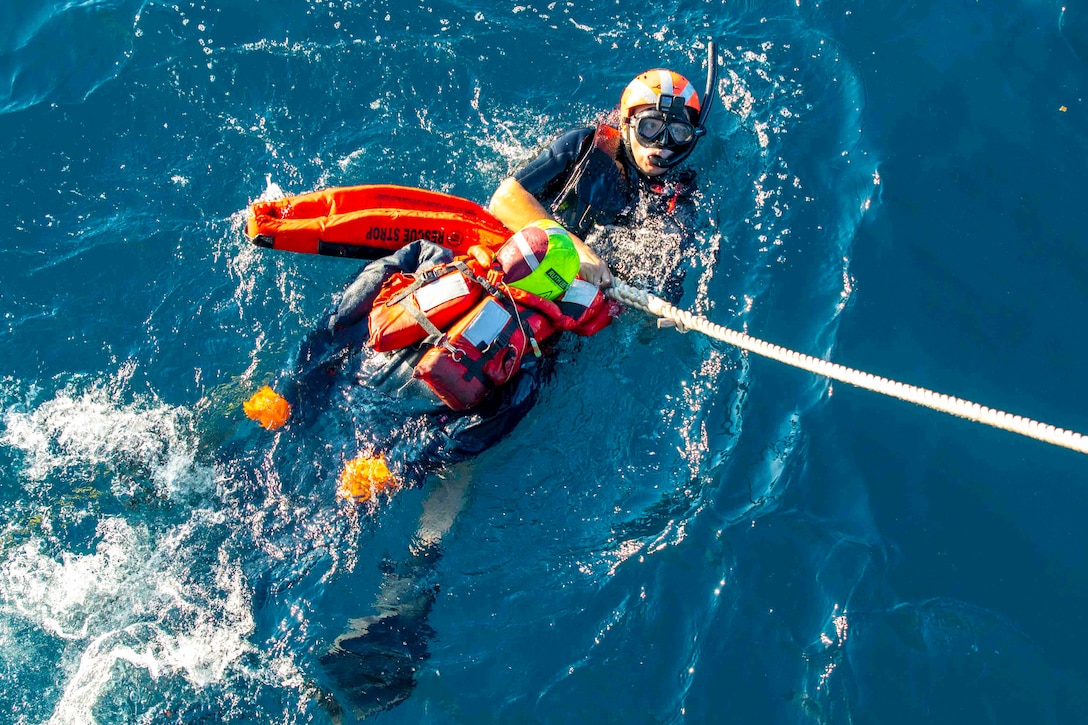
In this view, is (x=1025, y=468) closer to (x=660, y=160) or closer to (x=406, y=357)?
(x=660, y=160)

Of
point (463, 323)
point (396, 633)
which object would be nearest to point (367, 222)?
point (463, 323)

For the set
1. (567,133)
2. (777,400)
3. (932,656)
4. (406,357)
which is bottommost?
(932,656)

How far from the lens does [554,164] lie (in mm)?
7609

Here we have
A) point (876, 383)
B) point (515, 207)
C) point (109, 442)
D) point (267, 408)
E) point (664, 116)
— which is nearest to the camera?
point (876, 383)

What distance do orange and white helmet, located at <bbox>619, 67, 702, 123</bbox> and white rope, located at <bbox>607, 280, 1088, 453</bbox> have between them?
1871 mm

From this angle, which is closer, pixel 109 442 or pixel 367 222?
pixel 109 442

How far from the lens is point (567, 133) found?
7727 millimetres

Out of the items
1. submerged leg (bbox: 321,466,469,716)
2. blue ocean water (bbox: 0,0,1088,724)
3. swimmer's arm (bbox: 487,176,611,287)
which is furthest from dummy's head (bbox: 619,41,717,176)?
submerged leg (bbox: 321,466,469,716)

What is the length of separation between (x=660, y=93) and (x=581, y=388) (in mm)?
2629

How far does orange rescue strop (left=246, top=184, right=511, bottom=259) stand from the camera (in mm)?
6527

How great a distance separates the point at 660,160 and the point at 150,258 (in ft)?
14.6

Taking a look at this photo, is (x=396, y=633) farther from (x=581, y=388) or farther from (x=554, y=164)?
(x=554, y=164)

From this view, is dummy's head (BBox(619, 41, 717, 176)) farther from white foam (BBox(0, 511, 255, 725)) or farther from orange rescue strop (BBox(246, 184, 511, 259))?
white foam (BBox(0, 511, 255, 725))

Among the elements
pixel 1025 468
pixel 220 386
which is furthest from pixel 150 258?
pixel 1025 468
